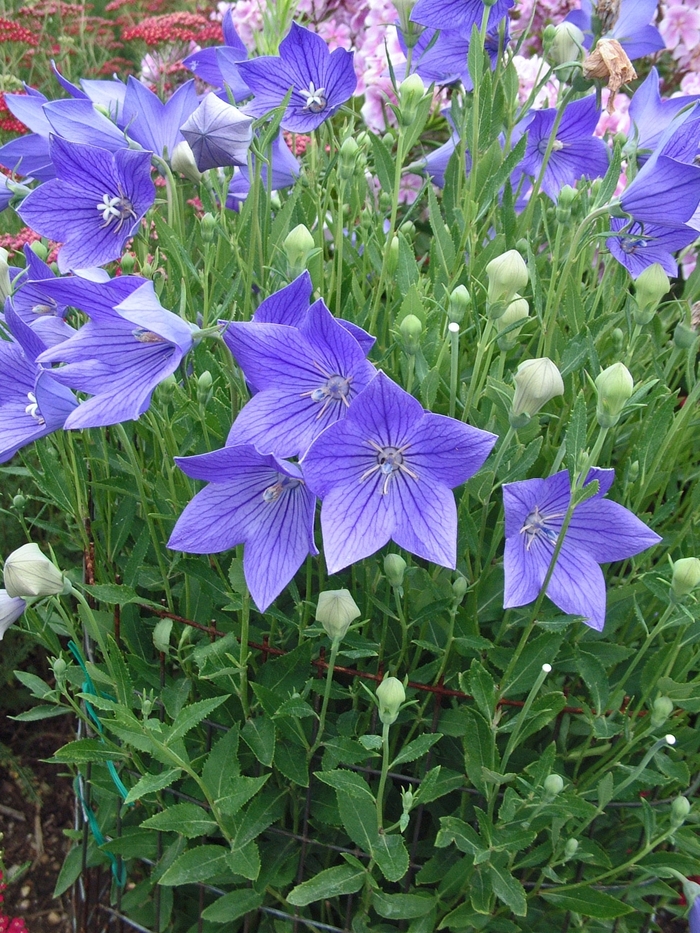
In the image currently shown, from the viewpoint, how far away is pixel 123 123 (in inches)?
47.1

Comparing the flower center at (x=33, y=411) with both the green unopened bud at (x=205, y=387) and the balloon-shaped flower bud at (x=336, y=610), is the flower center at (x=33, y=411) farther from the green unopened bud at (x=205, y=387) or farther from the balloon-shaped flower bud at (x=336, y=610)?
the balloon-shaped flower bud at (x=336, y=610)

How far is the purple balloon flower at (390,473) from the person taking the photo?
2.65ft

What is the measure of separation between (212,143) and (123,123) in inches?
10.0

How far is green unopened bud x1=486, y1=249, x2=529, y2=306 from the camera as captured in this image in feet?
2.96

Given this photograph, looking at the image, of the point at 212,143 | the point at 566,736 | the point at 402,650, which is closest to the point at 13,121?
the point at 212,143

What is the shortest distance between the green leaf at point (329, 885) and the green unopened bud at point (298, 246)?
0.73 m

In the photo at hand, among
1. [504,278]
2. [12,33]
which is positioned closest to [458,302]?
[504,278]

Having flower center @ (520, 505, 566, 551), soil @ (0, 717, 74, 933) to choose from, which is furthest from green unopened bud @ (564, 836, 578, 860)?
soil @ (0, 717, 74, 933)

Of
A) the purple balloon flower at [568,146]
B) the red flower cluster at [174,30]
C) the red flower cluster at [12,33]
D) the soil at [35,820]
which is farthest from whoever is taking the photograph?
the red flower cluster at [174,30]

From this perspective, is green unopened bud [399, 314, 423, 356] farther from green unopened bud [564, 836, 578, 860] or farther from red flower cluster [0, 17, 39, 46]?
red flower cluster [0, 17, 39, 46]

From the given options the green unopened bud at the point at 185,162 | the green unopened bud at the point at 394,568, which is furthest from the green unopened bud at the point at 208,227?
the green unopened bud at the point at 394,568

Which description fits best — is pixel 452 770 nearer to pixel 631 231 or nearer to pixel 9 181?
pixel 631 231

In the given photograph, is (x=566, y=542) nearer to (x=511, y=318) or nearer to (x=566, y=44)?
(x=511, y=318)

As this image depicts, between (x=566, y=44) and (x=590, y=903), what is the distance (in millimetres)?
1161
